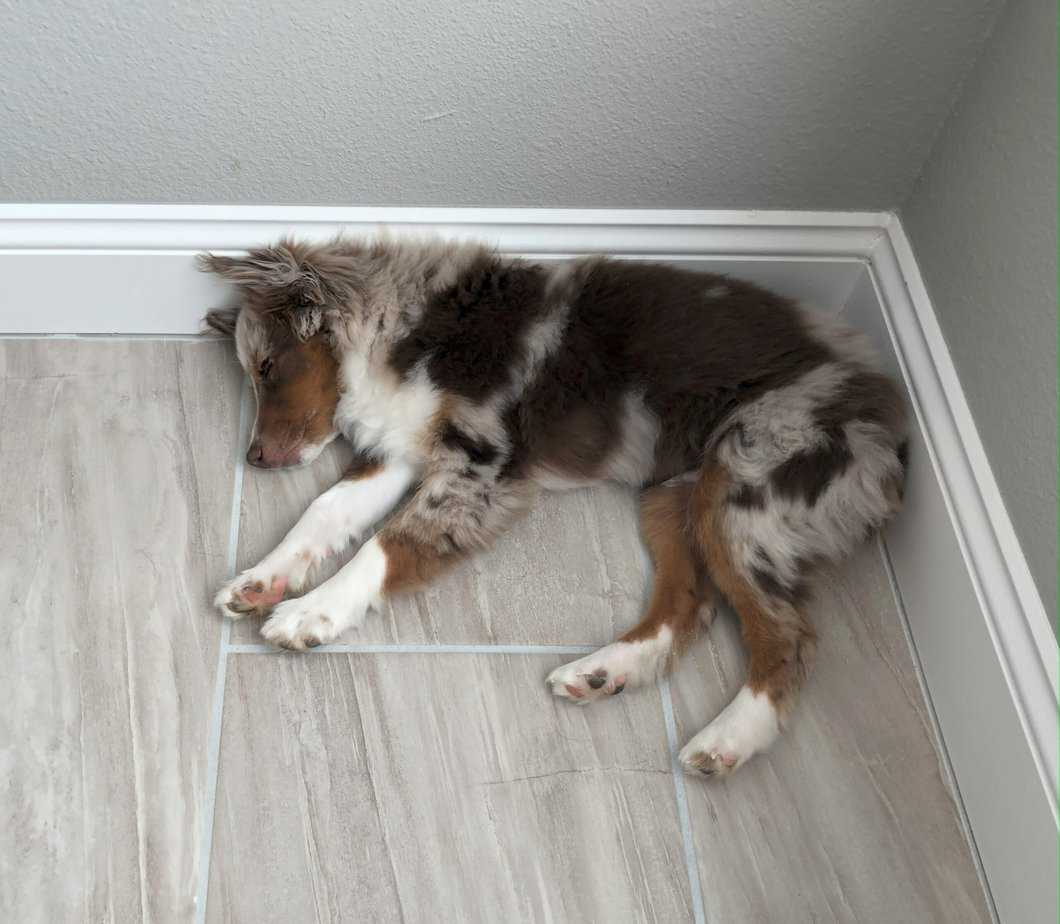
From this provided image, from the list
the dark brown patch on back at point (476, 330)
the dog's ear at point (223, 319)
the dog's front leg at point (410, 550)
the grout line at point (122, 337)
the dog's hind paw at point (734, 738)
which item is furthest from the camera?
the grout line at point (122, 337)

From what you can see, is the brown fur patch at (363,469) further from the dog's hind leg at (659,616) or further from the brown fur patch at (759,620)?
the brown fur patch at (759,620)

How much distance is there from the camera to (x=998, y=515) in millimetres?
1814

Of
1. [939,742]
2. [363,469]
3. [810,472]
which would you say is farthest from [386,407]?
[939,742]

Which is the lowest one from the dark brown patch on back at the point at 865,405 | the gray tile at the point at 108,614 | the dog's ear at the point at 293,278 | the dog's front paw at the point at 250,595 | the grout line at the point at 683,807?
the gray tile at the point at 108,614

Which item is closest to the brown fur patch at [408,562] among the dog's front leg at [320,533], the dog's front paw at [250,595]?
the dog's front leg at [320,533]

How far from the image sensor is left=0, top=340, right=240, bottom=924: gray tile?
1.73m

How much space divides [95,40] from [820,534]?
159 centimetres

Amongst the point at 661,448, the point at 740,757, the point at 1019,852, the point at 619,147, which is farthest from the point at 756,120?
the point at 1019,852

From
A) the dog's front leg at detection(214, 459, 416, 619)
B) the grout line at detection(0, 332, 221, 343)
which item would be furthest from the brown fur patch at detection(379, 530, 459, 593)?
the grout line at detection(0, 332, 221, 343)

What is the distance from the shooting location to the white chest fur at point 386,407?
2113mm

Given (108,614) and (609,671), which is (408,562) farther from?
(108,614)

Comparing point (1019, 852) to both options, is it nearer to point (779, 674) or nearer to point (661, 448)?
point (779, 674)

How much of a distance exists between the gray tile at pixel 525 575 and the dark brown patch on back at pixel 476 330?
31 cm

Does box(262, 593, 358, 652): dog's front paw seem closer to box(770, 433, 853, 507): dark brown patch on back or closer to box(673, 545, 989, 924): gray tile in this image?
box(673, 545, 989, 924): gray tile
